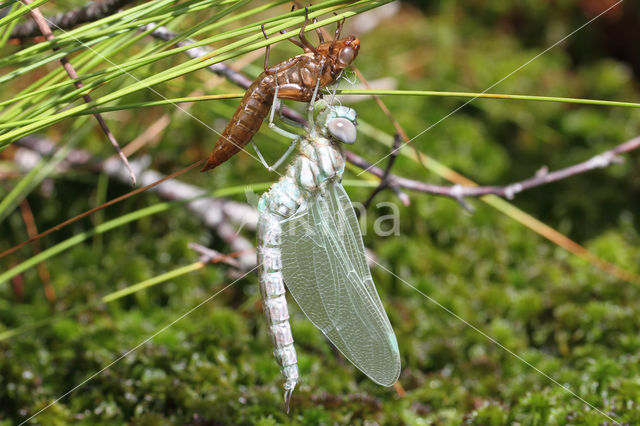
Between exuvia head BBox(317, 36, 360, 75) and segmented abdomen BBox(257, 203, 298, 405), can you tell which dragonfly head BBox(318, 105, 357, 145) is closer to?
exuvia head BBox(317, 36, 360, 75)

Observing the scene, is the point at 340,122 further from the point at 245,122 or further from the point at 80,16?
the point at 80,16

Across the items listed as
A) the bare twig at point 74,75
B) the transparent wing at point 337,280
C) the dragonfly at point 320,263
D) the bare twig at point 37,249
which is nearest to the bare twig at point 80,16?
the bare twig at point 74,75

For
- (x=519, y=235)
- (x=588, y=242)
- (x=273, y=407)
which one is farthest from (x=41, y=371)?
(x=588, y=242)

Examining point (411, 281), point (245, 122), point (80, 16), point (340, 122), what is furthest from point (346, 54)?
point (411, 281)

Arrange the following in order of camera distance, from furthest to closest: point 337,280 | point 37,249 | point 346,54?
point 37,249 < point 337,280 < point 346,54

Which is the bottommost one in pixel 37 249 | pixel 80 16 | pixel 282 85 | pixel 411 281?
pixel 411 281

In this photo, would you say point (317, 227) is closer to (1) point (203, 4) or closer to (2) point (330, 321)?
(2) point (330, 321)

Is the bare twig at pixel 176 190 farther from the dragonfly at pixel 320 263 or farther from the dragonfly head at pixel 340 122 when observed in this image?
the dragonfly head at pixel 340 122

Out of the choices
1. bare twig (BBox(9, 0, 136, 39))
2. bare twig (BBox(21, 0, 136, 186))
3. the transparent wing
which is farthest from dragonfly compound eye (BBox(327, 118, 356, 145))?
bare twig (BBox(9, 0, 136, 39))
